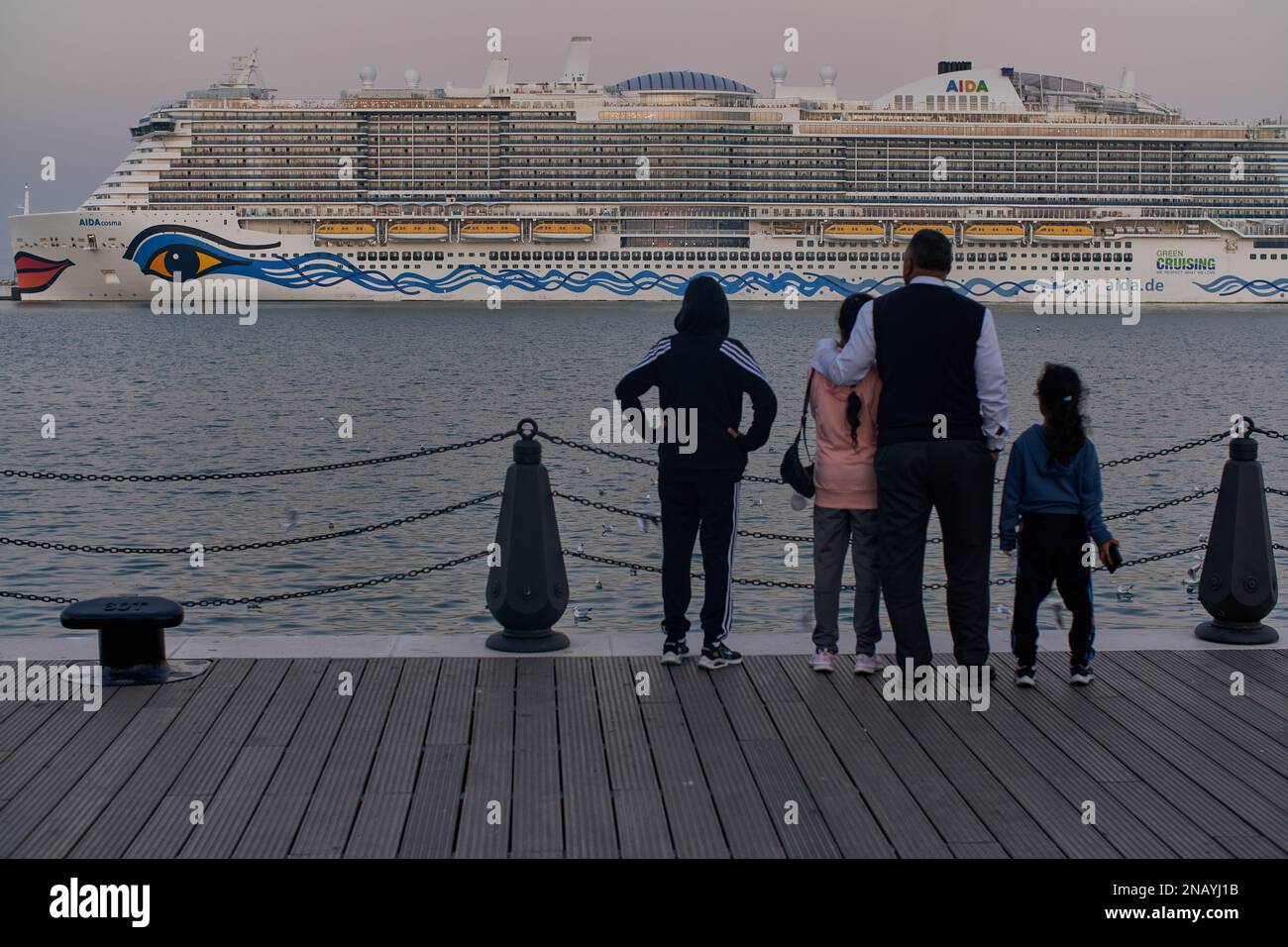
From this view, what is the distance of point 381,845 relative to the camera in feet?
14.9

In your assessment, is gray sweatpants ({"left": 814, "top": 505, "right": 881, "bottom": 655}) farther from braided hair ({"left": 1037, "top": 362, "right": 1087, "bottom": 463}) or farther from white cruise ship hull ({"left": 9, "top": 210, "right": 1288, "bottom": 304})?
white cruise ship hull ({"left": 9, "top": 210, "right": 1288, "bottom": 304})

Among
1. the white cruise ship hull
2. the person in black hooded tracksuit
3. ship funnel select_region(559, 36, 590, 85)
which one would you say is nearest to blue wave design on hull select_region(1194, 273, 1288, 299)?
the white cruise ship hull

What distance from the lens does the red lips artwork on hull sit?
8194 centimetres

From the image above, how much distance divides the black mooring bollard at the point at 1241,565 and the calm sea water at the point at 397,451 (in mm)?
3702

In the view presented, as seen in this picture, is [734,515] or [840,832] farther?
[734,515]

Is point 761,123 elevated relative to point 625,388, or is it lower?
elevated

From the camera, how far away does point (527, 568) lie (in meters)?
6.77

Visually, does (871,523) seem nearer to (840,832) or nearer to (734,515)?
(734,515)

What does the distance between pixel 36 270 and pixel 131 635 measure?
8187 cm

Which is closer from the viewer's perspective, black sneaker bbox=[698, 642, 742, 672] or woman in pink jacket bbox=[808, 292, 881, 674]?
woman in pink jacket bbox=[808, 292, 881, 674]

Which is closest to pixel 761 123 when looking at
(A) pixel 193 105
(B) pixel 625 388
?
(A) pixel 193 105

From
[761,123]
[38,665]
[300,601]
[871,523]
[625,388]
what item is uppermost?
[761,123]

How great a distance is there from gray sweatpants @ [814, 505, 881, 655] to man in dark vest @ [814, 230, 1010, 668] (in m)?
0.19
